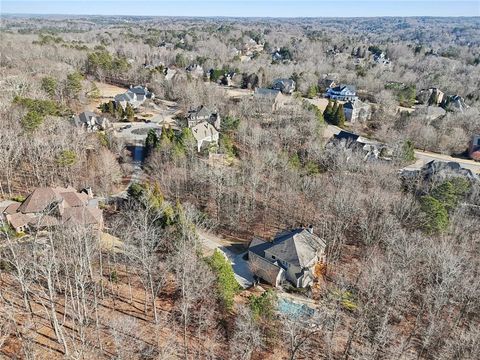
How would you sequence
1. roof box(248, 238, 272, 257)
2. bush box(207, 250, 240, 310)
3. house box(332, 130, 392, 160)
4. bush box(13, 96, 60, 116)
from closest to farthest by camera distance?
bush box(207, 250, 240, 310), roof box(248, 238, 272, 257), bush box(13, 96, 60, 116), house box(332, 130, 392, 160)

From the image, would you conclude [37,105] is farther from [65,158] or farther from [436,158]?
[436,158]

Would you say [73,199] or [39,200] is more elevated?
[39,200]

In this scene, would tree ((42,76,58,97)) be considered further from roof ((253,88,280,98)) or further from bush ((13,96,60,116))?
roof ((253,88,280,98))

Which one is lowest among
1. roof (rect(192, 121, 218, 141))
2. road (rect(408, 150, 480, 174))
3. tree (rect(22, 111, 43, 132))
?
road (rect(408, 150, 480, 174))

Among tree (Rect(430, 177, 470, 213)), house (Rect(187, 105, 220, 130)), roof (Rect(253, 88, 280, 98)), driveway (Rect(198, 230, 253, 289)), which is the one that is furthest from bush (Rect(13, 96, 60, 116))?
tree (Rect(430, 177, 470, 213))

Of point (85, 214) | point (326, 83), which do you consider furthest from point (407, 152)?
point (326, 83)

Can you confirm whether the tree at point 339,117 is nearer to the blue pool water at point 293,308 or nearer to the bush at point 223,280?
the blue pool water at point 293,308
